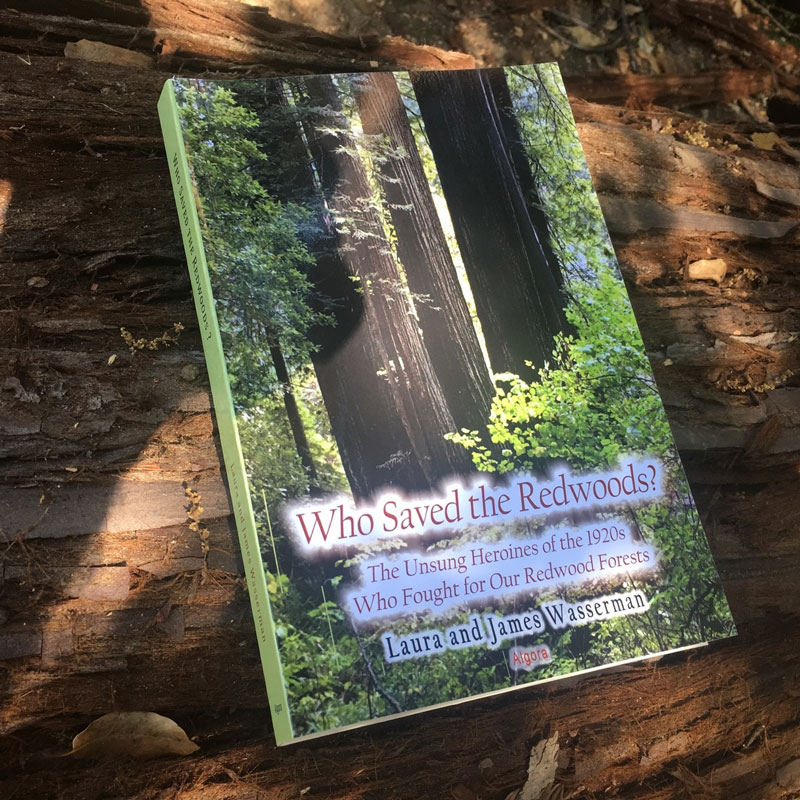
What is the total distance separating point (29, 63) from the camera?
1699 millimetres

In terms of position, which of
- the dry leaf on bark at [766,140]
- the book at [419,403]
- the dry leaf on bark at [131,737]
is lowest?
the dry leaf on bark at [131,737]

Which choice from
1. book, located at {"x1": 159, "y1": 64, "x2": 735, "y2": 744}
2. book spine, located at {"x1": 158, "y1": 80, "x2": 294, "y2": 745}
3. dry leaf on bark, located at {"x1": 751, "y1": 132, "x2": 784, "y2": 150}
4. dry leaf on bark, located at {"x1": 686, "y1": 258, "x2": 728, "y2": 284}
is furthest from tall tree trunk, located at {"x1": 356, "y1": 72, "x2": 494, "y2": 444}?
dry leaf on bark, located at {"x1": 751, "y1": 132, "x2": 784, "y2": 150}

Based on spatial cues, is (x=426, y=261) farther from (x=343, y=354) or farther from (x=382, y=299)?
(x=343, y=354)

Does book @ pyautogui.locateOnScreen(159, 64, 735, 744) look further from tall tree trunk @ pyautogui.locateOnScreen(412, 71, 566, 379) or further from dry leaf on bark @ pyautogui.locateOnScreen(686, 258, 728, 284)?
dry leaf on bark @ pyautogui.locateOnScreen(686, 258, 728, 284)

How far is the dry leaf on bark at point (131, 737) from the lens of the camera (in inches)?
52.9

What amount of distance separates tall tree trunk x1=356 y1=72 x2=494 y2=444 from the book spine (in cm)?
40

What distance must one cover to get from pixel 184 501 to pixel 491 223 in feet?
2.91

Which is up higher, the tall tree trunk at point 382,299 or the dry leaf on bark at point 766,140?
the dry leaf on bark at point 766,140

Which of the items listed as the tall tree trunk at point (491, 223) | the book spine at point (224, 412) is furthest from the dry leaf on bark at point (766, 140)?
the book spine at point (224, 412)

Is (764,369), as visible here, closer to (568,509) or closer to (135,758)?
(568,509)

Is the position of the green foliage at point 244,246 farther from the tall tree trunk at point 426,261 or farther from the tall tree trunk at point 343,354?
the tall tree trunk at point 426,261

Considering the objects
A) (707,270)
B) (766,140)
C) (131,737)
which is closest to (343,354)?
(131,737)

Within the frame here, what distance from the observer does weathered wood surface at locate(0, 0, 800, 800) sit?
1394 mm

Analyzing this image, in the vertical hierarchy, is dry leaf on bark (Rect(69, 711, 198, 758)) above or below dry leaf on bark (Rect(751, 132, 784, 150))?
below
